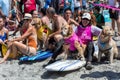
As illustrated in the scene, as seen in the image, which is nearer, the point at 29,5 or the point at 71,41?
the point at 71,41

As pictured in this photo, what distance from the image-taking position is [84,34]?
681cm

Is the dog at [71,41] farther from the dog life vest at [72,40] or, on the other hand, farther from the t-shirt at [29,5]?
the t-shirt at [29,5]

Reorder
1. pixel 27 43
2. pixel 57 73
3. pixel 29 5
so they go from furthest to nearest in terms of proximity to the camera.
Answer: pixel 29 5 < pixel 27 43 < pixel 57 73

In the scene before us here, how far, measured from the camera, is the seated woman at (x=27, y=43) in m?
7.32

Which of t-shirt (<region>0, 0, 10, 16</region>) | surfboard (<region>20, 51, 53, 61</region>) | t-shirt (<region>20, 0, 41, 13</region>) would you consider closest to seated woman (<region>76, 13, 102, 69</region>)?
surfboard (<region>20, 51, 53, 61</region>)

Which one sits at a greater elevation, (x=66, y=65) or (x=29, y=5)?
(x=29, y=5)

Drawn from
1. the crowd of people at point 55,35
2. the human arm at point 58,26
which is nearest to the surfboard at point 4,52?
the crowd of people at point 55,35

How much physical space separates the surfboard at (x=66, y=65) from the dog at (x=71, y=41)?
200 mm

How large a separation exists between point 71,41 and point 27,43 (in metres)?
1.24

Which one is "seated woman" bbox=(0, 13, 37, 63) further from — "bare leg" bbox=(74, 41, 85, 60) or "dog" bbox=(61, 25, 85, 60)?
"bare leg" bbox=(74, 41, 85, 60)

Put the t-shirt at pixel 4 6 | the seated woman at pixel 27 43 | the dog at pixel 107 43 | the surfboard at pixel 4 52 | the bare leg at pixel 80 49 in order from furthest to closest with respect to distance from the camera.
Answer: the t-shirt at pixel 4 6, the surfboard at pixel 4 52, the seated woman at pixel 27 43, the bare leg at pixel 80 49, the dog at pixel 107 43

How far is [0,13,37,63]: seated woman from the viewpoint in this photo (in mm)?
7320

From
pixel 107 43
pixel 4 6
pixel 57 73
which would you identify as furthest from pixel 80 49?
pixel 4 6

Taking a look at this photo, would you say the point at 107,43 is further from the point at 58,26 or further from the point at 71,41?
the point at 58,26
